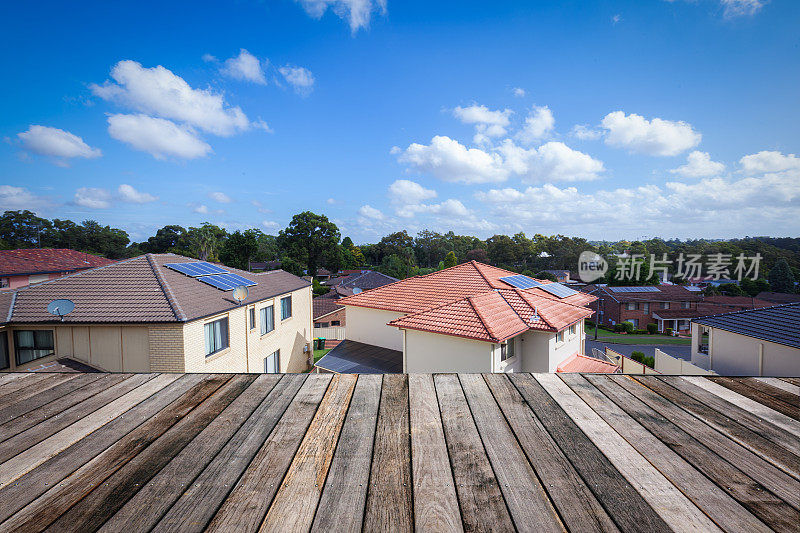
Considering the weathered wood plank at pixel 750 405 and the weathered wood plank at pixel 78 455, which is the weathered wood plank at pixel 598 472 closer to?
the weathered wood plank at pixel 750 405

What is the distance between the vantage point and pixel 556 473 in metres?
1.46

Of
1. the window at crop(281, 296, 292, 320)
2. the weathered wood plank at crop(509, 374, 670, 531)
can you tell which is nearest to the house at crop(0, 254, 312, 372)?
the window at crop(281, 296, 292, 320)

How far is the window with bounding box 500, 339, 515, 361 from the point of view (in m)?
11.8

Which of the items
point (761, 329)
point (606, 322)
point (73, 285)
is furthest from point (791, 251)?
point (73, 285)

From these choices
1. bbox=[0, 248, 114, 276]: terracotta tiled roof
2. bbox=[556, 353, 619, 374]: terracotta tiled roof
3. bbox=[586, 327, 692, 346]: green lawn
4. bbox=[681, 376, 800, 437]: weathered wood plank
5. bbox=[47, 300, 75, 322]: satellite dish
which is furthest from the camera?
bbox=[586, 327, 692, 346]: green lawn

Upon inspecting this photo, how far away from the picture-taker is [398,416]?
199 centimetres

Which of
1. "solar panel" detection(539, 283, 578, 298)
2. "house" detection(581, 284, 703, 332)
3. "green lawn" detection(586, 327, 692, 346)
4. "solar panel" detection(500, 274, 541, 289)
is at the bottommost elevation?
"green lawn" detection(586, 327, 692, 346)

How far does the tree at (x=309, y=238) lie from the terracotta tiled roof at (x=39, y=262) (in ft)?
73.2

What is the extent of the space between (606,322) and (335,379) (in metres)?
49.4

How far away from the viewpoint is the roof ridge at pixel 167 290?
10.4m

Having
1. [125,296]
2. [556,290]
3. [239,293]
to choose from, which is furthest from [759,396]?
[556,290]

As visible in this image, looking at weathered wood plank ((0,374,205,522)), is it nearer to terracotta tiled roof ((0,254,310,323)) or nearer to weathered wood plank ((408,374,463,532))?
weathered wood plank ((408,374,463,532))

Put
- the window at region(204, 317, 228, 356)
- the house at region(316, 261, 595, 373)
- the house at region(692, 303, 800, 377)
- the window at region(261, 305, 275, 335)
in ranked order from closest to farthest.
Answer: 1. the house at region(316, 261, 595, 373)
2. the house at region(692, 303, 800, 377)
3. the window at region(204, 317, 228, 356)
4. the window at region(261, 305, 275, 335)

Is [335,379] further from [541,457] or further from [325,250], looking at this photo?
[325,250]
